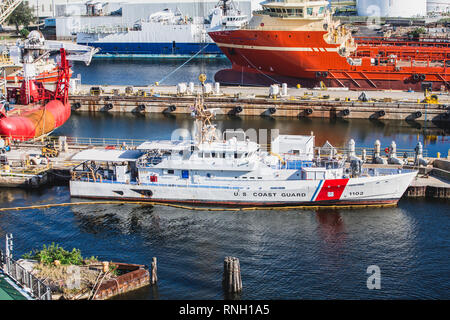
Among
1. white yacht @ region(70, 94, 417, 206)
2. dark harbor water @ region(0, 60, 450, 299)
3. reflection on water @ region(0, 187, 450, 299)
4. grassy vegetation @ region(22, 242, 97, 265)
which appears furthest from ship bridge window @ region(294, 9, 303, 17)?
grassy vegetation @ region(22, 242, 97, 265)

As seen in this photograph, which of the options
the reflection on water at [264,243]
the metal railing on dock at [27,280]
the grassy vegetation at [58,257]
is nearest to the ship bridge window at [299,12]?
Result: the reflection on water at [264,243]

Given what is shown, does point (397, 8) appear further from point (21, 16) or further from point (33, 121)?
point (33, 121)

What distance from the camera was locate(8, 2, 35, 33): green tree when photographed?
4380 inches

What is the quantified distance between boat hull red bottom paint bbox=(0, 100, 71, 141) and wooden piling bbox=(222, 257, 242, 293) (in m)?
25.0

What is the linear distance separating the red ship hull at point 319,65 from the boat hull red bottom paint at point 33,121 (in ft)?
71.7

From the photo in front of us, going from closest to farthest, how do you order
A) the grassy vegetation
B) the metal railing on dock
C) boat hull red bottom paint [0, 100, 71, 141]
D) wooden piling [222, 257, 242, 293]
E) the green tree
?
Result: the metal railing on dock, wooden piling [222, 257, 242, 293], the grassy vegetation, boat hull red bottom paint [0, 100, 71, 141], the green tree

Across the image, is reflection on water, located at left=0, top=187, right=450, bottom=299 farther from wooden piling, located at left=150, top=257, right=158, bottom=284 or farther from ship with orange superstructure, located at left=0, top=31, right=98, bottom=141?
ship with orange superstructure, located at left=0, top=31, right=98, bottom=141

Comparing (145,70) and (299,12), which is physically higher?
(299,12)

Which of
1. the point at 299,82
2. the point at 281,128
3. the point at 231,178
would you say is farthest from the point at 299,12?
the point at 231,178

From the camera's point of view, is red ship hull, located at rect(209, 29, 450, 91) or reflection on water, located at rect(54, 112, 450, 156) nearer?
reflection on water, located at rect(54, 112, 450, 156)

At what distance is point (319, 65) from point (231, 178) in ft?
101

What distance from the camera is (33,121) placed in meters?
46.5

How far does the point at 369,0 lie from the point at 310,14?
55.9 meters
